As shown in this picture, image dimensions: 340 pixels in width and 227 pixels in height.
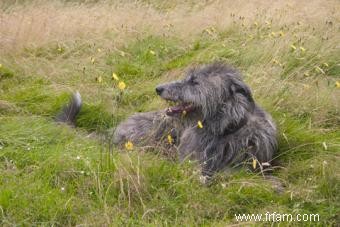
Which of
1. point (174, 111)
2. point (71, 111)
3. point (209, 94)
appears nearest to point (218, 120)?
point (209, 94)

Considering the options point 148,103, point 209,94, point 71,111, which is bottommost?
point 148,103

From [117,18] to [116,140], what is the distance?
460cm

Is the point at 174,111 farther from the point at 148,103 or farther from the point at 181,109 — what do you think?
the point at 148,103

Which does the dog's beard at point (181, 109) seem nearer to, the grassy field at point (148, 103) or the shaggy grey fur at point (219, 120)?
the shaggy grey fur at point (219, 120)

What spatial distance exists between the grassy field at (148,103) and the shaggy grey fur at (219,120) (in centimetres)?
25

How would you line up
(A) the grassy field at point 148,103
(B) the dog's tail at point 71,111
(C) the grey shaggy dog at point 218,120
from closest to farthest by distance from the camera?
(A) the grassy field at point 148,103 < (C) the grey shaggy dog at point 218,120 < (B) the dog's tail at point 71,111

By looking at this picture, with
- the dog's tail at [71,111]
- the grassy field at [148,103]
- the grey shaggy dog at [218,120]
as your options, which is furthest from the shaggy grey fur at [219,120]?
the dog's tail at [71,111]

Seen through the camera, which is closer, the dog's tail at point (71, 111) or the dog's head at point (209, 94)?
the dog's head at point (209, 94)

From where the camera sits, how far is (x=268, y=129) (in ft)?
14.6

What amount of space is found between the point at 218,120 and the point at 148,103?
1.94 meters

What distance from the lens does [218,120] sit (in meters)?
4.34

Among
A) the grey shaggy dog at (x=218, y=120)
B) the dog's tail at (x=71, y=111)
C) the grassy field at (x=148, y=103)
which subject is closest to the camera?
the grassy field at (x=148, y=103)

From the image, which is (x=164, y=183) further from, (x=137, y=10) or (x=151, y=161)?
(x=137, y=10)

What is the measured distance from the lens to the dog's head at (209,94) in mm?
4312
